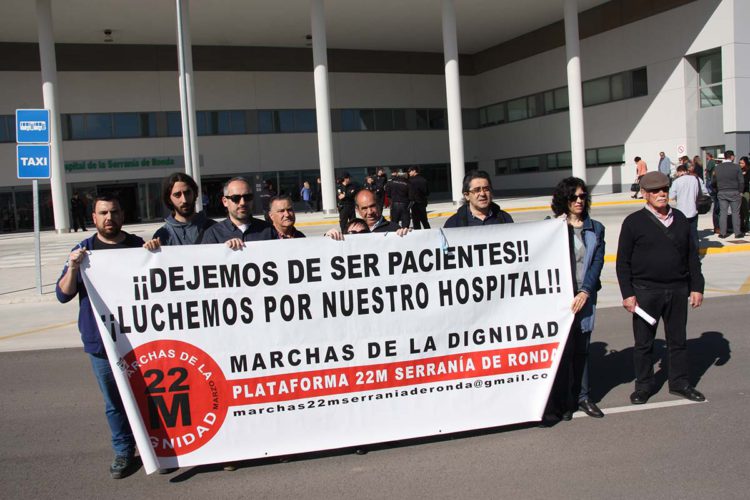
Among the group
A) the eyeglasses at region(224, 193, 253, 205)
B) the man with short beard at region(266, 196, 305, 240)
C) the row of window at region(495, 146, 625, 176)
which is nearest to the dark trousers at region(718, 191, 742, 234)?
the man with short beard at region(266, 196, 305, 240)

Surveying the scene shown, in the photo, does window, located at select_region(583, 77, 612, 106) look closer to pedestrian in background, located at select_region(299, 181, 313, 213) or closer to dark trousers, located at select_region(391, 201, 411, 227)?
pedestrian in background, located at select_region(299, 181, 313, 213)

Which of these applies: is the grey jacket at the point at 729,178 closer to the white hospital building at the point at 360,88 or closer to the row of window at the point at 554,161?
the white hospital building at the point at 360,88

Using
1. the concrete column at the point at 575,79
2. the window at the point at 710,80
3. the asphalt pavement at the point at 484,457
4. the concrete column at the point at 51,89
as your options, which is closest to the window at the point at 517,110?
the concrete column at the point at 575,79

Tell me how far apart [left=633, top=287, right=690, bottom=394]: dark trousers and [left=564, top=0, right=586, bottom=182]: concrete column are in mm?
27523

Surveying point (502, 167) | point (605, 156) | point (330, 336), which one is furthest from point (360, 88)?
point (330, 336)

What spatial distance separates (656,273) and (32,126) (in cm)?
1082

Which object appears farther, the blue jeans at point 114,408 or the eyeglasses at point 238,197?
the eyeglasses at point 238,197

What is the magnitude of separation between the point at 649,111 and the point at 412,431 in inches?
1248

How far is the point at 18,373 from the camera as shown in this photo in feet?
23.8

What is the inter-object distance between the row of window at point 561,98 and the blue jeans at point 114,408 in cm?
3296

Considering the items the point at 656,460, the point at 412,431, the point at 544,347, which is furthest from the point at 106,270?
the point at 656,460

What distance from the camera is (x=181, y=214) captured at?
5.08 metres

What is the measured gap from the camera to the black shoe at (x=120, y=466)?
174 inches

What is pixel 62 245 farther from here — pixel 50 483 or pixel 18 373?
pixel 50 483
